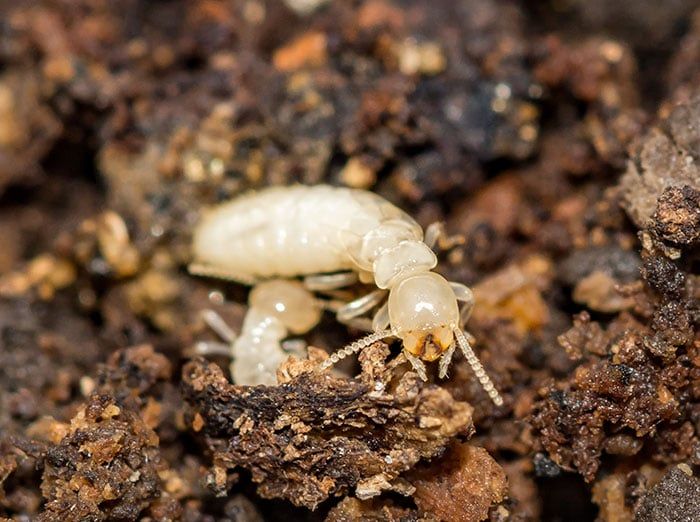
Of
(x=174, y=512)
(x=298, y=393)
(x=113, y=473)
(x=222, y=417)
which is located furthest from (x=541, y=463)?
(x=113, y=473)

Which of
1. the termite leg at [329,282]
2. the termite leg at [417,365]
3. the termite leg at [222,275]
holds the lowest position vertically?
the termite leg at [222,275]

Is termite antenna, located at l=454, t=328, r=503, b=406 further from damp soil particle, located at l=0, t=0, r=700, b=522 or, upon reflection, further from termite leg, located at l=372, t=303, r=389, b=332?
termite leg, located at l=372, t=303, r=389, b=332

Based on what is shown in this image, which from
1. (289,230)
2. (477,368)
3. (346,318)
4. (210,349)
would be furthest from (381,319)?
(210,349)

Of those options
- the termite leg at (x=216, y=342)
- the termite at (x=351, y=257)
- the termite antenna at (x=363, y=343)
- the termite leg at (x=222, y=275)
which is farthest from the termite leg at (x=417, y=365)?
the termite leg at (x=222, y=275)

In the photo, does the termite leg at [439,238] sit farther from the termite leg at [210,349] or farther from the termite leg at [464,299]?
the termite leg at [210,349]

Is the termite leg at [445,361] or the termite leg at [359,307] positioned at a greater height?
the termite leg at [445,361]

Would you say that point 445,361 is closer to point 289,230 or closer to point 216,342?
point 289,230

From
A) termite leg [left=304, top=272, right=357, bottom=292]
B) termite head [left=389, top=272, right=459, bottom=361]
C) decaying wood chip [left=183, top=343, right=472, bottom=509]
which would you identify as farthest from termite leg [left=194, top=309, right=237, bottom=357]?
termite head [left=389, top=272, right=459, bottom=361]

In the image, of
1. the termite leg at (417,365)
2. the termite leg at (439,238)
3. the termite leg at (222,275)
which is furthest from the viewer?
the termite leg at (222,275)

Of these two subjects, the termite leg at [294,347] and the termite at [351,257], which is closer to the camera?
the termite at [351,257]
